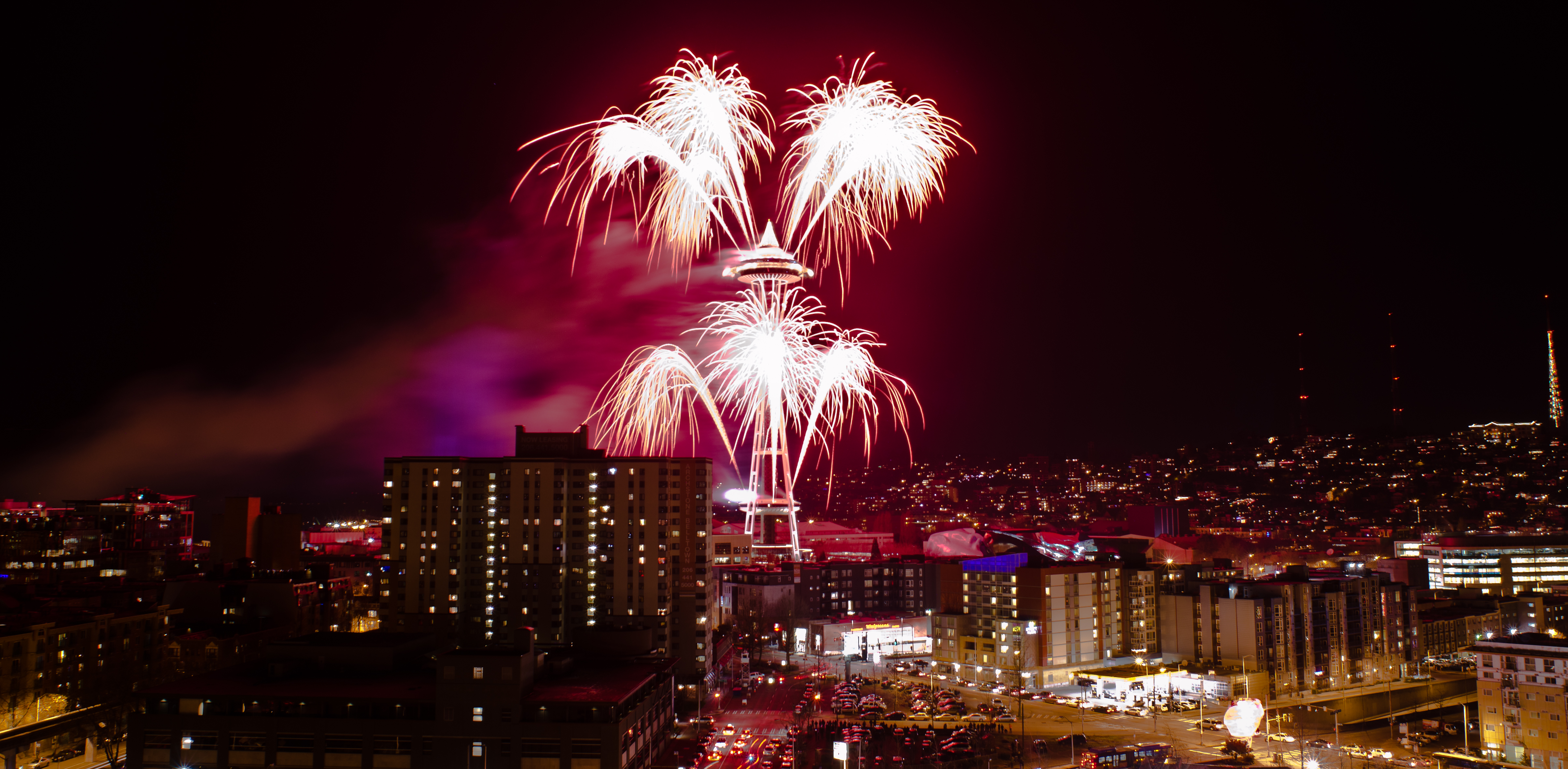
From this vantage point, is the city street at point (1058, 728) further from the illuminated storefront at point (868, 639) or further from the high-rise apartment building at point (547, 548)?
the illuminated storefront at point (868, 639)

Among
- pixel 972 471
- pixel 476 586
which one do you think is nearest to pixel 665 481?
pixel 476 586

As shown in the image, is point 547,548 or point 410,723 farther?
point 547,548

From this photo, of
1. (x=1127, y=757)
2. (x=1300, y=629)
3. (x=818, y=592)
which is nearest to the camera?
(x=1127, y=757)


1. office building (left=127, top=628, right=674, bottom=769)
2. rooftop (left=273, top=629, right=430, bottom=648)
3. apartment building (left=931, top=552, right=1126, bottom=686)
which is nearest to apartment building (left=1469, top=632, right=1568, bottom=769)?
apartment building (left=931, top=552, right=1126, bottom=686)

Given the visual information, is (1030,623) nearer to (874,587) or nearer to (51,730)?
(874,587)

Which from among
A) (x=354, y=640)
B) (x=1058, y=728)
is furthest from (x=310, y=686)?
(x=1058, y=728)

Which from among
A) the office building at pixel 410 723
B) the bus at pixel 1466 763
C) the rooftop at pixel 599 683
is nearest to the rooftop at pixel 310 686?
the office building at pixel 410 723

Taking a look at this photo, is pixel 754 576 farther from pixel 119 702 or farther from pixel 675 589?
pixel 119 702

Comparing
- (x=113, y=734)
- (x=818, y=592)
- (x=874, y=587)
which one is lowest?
(x=113, y=734)
